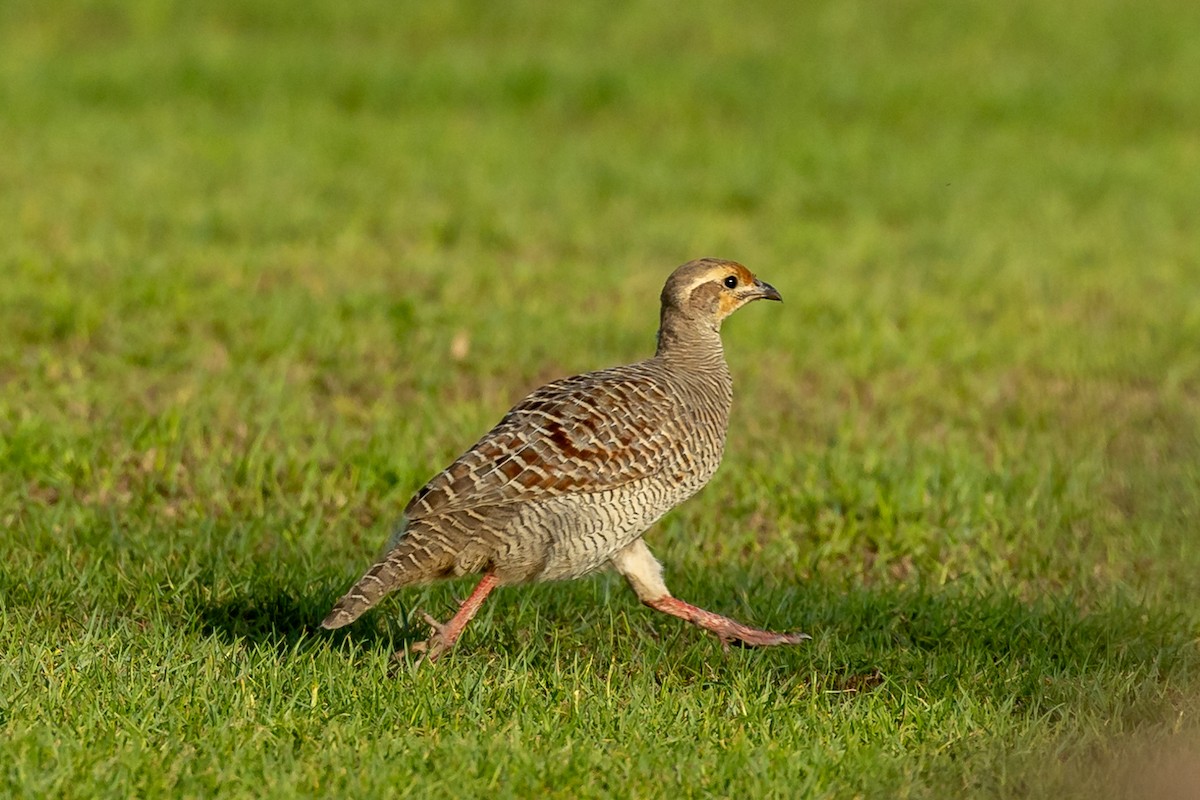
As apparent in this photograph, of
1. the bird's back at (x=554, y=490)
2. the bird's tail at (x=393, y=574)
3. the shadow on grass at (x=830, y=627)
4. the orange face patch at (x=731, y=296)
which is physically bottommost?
the shadow on grass at (x=830, y=627)

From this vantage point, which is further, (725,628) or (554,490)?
(725,628)

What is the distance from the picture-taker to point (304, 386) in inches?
364

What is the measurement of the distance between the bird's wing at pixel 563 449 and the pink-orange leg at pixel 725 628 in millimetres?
582

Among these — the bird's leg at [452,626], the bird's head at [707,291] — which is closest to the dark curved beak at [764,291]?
the bird's head at [707,291]

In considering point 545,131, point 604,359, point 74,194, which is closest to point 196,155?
point 74,194

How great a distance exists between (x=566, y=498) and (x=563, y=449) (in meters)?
0.17

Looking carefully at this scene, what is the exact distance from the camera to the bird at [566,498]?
211 inches

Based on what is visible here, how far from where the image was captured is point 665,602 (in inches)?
236

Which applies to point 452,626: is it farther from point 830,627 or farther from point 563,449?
point 830,627

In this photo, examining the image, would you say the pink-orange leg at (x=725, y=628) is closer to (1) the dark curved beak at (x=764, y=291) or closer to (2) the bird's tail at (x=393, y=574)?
(2) the bird's tail at (x=393, y=574)

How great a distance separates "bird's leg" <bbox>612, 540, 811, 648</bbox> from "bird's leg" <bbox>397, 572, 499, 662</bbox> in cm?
60

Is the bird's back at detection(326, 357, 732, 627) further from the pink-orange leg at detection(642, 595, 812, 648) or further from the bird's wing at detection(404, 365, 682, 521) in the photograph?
the pink-orange leg at detection(642, 595, 812, 648)

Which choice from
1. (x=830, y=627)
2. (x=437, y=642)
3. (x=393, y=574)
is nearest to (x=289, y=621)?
(x=437, y=642)

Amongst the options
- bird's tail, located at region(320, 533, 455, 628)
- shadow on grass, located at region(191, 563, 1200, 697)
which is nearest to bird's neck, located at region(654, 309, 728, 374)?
shadow on grass, located at region(191, 563, 1200, 697)
